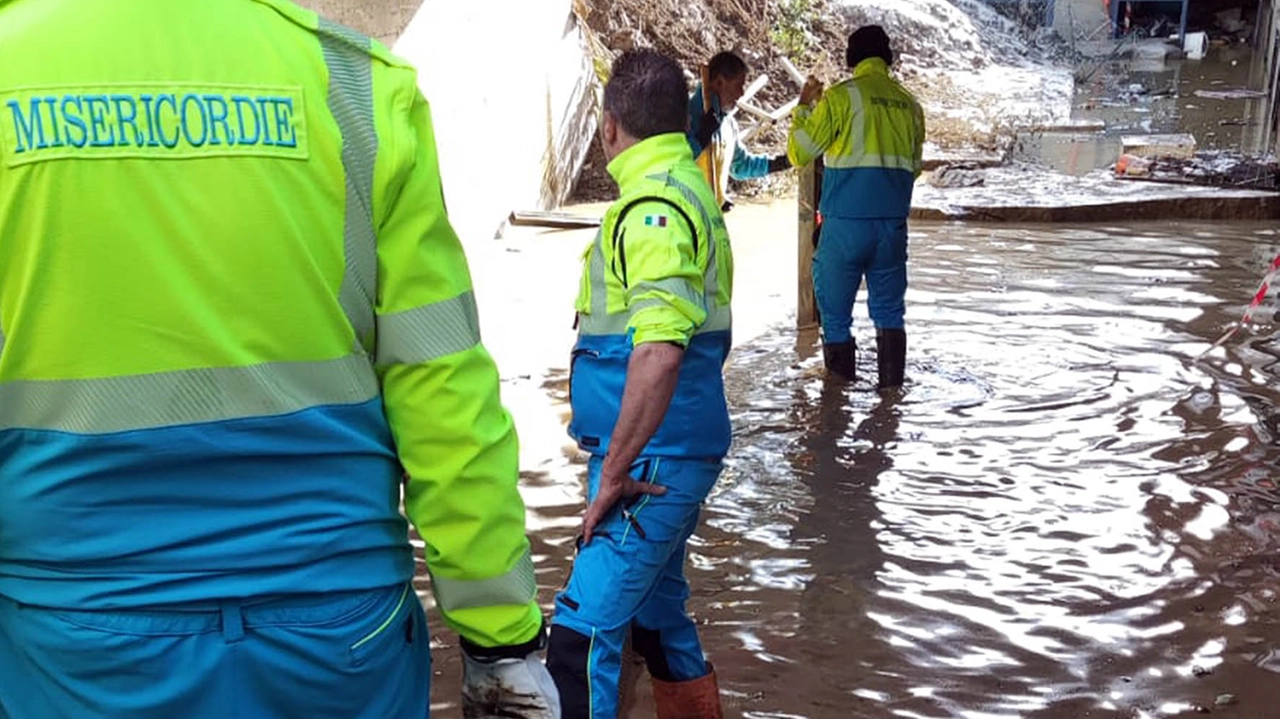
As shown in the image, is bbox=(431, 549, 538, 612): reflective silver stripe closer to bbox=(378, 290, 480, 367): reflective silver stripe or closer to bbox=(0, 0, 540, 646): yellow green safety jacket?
bbox=(0, 0, 540, 646): yellow green safety jacket

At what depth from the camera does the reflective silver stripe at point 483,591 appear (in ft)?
5.91

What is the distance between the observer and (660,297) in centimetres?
304

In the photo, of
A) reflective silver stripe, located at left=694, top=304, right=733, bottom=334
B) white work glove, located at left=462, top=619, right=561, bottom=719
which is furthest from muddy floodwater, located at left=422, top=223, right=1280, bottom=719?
white work glove, located at left=462, top=619, right=561, bottom=719

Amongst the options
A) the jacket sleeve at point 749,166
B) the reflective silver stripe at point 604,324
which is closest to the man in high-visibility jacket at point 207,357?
the reflective silver stripe at point 604,324

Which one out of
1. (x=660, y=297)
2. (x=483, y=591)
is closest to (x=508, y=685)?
(x=483, y=591)

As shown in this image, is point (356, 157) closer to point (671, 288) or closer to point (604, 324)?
point (671, 288)

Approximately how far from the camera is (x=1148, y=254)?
10.3m

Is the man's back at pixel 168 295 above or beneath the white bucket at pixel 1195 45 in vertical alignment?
beneath

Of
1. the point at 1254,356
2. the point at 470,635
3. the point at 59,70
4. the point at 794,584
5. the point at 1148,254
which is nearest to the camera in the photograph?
the point at 59,70

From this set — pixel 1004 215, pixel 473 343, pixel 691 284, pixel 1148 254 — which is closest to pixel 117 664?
pixel 473 343

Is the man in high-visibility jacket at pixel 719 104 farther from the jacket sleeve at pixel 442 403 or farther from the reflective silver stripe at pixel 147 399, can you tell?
the reflective silver stripe at pixel 147 399

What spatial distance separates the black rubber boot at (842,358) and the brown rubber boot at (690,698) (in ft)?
12.6

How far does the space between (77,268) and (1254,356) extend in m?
7.17

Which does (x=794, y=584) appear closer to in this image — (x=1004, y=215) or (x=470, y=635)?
(x=470, y=635)
